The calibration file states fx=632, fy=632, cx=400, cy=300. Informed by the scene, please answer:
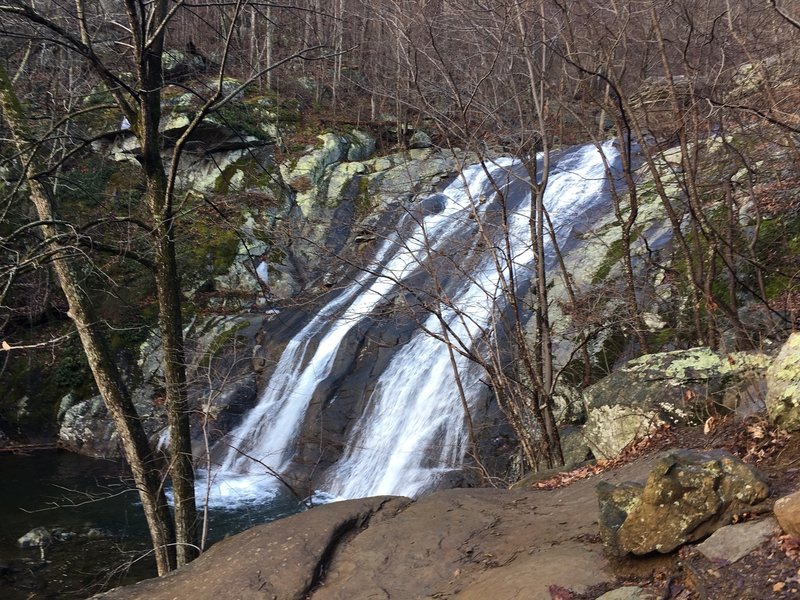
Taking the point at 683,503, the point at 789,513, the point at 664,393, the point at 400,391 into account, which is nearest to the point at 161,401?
the point at 400,391

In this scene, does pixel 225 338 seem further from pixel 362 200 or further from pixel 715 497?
pixel 715 497

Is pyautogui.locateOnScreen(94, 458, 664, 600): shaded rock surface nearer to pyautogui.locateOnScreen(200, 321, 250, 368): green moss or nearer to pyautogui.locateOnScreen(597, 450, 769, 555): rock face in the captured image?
pyautogui.locateOnScreen(597, 450, 769, 555): rock face

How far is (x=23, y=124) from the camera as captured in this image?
6.36 meters

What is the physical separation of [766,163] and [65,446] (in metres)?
14.7

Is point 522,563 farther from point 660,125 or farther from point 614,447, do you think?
point 660,125

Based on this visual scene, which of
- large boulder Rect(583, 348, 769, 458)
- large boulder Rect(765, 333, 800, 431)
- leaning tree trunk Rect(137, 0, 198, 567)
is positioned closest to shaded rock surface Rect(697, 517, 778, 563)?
large boulder Rect(765, 333, 800, 431)

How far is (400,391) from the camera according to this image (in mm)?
11695

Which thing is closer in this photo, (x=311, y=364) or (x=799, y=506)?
(x=799, y=506)

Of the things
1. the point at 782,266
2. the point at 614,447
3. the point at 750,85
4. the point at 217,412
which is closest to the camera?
the point at 614,447

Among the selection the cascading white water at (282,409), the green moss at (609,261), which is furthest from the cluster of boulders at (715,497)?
the cascading white water at (282,409)

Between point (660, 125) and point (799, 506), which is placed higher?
point (660, 125)

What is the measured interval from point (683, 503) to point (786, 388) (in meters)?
1.37

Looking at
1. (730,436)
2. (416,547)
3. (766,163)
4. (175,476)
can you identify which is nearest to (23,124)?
(175,476)

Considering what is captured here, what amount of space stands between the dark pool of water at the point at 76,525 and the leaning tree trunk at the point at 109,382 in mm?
785
